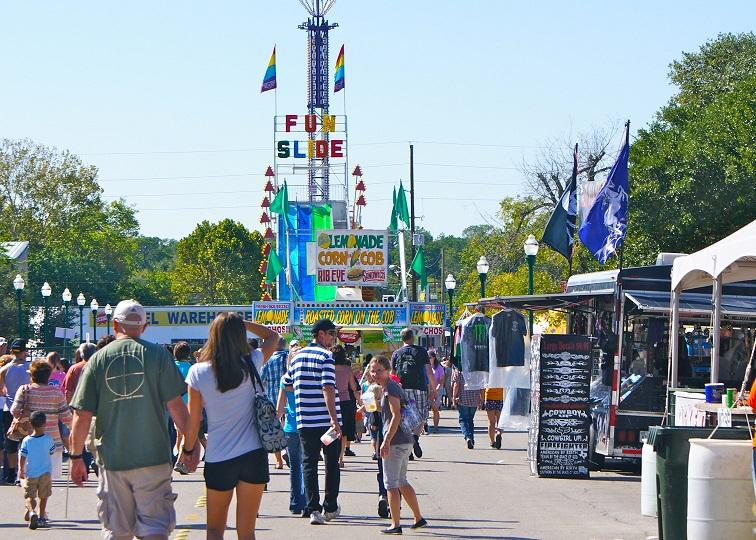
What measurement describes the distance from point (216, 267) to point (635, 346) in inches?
3820

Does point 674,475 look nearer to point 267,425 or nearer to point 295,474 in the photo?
point 267,425

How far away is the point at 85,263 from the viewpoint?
92.2 meters

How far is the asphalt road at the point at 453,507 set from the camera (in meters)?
11.9

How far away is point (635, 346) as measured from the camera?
58.2 ft

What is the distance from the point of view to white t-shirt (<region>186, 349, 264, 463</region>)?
878cm

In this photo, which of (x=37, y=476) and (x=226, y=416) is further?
(x=37, y=476)

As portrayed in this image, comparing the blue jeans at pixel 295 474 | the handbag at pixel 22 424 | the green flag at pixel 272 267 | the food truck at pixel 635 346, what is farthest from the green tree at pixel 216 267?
the blue jeans at pixel 295 474

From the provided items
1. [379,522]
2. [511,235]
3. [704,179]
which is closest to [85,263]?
[511,235]

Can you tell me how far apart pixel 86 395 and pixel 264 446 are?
1320mm

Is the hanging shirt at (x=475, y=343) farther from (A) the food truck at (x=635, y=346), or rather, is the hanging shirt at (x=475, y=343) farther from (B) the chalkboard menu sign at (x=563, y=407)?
(B) the chalkboard menu sign at (x=563, y=407)

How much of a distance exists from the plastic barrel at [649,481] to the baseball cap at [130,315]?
464 centimetres

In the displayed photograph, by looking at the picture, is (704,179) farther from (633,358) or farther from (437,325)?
(633,358)

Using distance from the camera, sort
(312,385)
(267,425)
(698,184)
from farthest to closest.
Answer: (698,184)
(312,385)
(267,425)

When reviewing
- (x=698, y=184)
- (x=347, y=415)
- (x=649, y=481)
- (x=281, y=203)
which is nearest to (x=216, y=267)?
(x=281, y=203)
